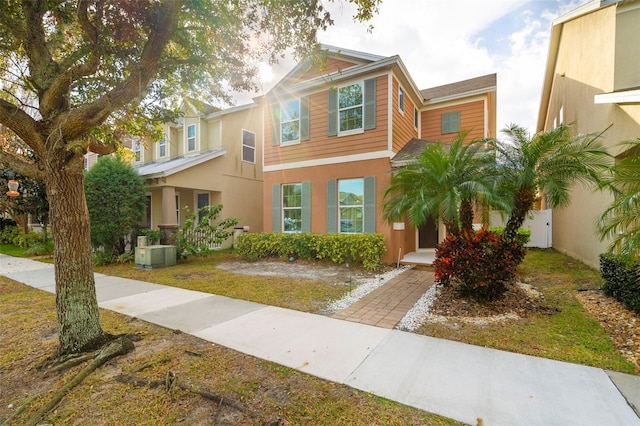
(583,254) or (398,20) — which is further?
(583,254)

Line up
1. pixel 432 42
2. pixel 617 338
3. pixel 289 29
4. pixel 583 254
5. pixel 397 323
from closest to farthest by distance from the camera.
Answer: pixel 617 338, pixel 397 323, pixel 289 29, pixel 432 42, pixel 583 254

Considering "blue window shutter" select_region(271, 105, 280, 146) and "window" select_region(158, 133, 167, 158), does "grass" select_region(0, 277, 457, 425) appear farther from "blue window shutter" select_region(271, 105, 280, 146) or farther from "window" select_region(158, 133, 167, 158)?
"window" select_region(158, 133, 167, 158)

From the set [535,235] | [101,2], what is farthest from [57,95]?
[535,235]

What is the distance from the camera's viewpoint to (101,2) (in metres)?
4.21

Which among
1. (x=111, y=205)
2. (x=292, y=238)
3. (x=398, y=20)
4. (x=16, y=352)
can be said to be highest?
(x=398, y=20)

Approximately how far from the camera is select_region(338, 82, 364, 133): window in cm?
991

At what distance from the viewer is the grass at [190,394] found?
249cm

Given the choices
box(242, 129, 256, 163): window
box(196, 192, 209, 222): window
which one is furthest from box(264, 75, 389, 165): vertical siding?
box(196, 192, 209, 222): window

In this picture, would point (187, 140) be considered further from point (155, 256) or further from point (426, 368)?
point (426, 368)

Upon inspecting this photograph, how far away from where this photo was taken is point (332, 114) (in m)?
10.4

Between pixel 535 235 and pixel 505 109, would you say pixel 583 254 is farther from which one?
pixel 505 109

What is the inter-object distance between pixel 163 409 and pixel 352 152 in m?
8.66

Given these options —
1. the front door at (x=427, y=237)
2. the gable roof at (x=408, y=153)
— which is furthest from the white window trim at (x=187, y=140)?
the front door at (x=427, y=237)

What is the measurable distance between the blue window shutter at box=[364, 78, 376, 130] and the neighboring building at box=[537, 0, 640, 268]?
5.36m
